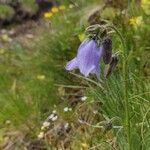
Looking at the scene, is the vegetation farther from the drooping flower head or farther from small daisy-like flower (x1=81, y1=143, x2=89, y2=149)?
the drooping flower head

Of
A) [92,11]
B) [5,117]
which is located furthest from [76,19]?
[5,117]

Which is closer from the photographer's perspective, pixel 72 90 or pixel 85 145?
pixel 85 145

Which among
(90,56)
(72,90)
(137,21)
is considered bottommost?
(72,90)

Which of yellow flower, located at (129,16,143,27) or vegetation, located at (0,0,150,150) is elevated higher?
yellow flower, located at (129,16,143,27)

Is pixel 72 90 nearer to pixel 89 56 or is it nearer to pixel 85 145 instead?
pixel 85 145

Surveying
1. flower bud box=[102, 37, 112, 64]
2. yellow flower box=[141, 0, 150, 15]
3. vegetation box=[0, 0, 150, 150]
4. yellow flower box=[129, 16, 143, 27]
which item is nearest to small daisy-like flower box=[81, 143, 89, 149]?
vegetation box=[0, 0, 150, 150]

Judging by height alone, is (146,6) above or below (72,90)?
above

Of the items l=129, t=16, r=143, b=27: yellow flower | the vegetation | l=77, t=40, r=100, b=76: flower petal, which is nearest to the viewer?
l=77, t=40, r=100, b=76: flower petal

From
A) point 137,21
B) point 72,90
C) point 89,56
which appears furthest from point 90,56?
point 72,90

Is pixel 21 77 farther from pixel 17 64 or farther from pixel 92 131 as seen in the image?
pixel 92 131

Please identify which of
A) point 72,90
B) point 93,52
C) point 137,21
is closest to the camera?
point 93,52

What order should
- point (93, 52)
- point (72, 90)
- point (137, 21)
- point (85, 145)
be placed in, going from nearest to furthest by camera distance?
point (93, 52), point (85, 145), point (137, 21), point (72, 90)
